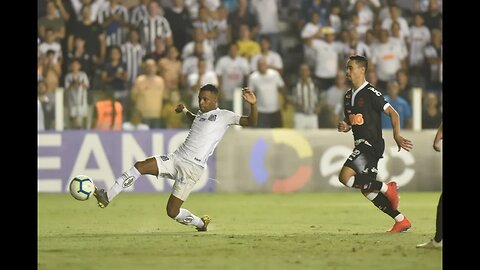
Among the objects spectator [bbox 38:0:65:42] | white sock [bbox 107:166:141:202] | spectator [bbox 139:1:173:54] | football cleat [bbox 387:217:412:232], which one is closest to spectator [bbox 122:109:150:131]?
spectator [bbox 139:1:173:54]

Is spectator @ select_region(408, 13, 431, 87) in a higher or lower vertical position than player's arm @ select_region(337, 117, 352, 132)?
higher

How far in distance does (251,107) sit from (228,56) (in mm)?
9306

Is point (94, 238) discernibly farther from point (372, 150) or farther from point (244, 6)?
point (244, 6)

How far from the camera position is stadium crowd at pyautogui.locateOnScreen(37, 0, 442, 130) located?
2038 cm

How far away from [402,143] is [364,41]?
1011cm

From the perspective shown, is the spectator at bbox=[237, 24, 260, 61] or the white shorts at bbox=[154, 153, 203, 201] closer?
the white shorts at bbox=[154, 153, 203, 201]

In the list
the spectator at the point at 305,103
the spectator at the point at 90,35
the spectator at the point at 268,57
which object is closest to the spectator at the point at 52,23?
the spectator at the point at 90,35

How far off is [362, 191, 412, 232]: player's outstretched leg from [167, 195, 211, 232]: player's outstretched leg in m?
1.91

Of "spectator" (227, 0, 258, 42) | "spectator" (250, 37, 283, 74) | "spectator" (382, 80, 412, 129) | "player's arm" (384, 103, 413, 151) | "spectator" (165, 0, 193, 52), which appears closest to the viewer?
"player's arm" (384, 103, 413, 151)

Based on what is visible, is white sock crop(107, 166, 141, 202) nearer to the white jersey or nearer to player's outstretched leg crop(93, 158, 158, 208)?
player's outstretched leg crop(93, 158, 158, 208)

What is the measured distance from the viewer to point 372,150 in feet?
44.0
